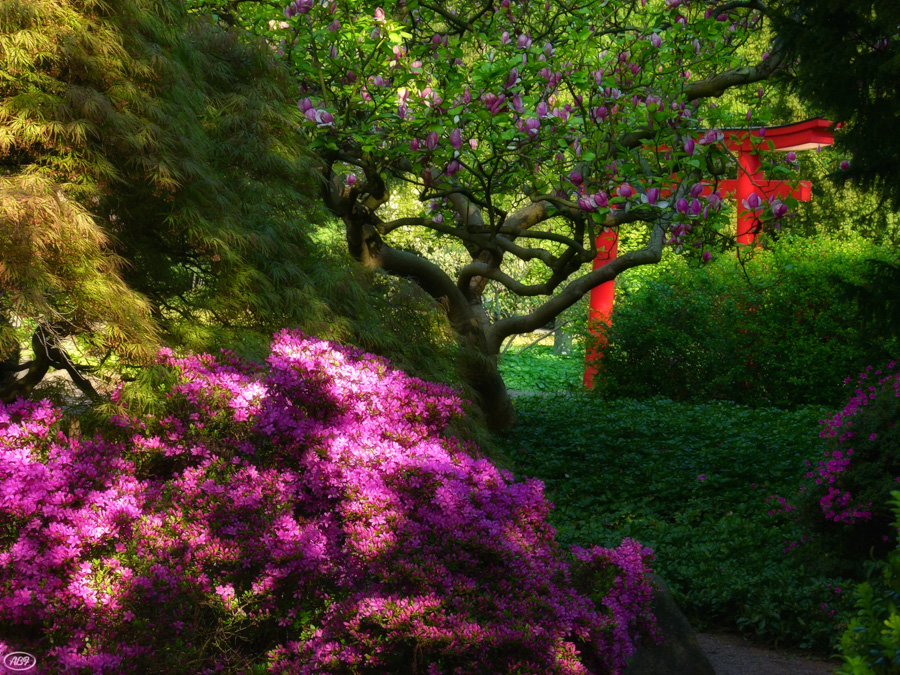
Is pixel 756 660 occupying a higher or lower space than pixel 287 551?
lower

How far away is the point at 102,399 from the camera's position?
3674 mm

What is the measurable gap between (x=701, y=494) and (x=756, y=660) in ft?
8.10

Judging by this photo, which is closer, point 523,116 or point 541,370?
point 523,116

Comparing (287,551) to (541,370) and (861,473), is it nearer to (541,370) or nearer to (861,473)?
(861,473)

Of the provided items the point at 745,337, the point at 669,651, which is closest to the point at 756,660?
the point at 669,651

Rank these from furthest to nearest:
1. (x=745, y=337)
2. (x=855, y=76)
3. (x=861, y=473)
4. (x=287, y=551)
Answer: (x=745, y=337), (x=855, y=76), (x=861, y=473), (x=287, y=551)

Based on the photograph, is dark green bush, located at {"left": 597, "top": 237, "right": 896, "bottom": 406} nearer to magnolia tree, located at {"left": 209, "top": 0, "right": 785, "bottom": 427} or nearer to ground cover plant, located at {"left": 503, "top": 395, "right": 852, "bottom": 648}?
ground cover plant, located at {"left": 503, "top": 395, "right": 852, "bottom": 648}

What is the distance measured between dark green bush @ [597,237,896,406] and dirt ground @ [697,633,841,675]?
7.27 metres

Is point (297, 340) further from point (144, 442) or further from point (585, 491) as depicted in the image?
point (585, 491)

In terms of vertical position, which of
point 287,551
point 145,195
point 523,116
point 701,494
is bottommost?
point 287,551

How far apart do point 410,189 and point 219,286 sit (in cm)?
1207

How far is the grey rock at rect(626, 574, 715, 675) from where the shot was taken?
3303 mm

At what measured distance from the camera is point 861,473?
450cm

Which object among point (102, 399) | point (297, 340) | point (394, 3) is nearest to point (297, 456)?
point (297, 340)
